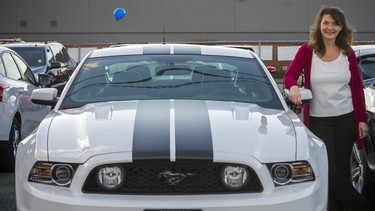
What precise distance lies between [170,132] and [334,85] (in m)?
1.81

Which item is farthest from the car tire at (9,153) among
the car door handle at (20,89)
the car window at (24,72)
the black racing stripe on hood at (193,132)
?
the black racing stripe on hood at (193,132)

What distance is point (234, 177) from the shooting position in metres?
3.49

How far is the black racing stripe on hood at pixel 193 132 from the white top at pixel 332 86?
1.16m

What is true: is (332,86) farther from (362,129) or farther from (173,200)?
(173,200)

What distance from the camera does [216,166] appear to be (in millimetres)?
3475

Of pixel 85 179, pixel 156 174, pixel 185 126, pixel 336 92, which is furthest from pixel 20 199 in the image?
pixel 336 92

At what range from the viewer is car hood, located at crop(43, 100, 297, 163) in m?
3.50

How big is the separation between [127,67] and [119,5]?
3210 cm

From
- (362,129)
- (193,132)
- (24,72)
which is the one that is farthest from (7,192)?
(362,129)

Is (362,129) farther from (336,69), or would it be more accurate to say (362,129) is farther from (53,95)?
(53,95)

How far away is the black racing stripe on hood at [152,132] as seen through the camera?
3447mm

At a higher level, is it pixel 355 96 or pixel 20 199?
pixel 355 96

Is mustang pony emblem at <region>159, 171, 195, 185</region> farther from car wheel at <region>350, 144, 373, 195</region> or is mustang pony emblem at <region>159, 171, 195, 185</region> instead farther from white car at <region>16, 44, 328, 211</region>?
car wheel at <region>350, 144, 373, 195</region>

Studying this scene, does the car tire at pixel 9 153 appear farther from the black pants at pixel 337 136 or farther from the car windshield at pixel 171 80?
the black pants at pixel 337 136
